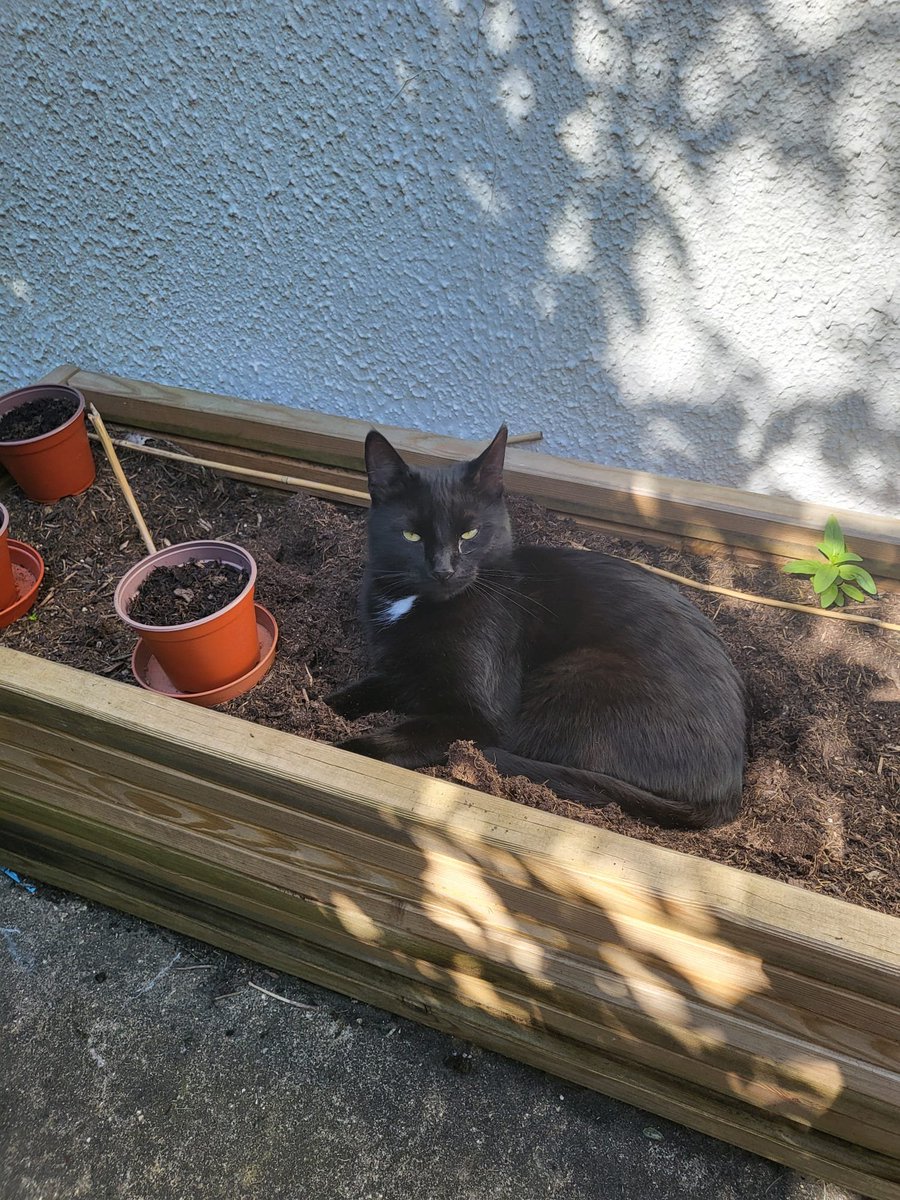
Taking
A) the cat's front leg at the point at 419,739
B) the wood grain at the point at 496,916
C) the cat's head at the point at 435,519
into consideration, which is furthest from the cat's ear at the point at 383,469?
the wood grain at the point at 496,916

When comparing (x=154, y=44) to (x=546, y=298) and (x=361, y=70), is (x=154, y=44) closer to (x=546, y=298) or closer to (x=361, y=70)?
(x=361, y=70)

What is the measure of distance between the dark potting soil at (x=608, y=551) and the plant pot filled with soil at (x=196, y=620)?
0.24ft

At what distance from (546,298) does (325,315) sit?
0.62m

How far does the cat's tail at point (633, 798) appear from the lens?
4.31 feet

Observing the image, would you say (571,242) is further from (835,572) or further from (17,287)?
(17,287)

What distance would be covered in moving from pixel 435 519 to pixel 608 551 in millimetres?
548

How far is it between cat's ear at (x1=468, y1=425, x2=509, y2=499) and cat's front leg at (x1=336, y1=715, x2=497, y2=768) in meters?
0.47

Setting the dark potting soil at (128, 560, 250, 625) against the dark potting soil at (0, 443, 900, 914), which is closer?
the dark potting soil at (0, 443, 900, 914)

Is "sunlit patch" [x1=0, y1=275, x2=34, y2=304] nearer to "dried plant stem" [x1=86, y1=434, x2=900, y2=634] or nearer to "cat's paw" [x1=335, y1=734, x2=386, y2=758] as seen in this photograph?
"dried plant stem" [x1=86, y1=434, x2=900, y2=634]

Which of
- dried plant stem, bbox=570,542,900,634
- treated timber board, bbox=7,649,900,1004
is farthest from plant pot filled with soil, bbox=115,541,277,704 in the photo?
dried plant stem, bbox=570,542,900,634

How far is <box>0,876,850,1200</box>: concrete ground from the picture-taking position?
1312mm

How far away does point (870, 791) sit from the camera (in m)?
1.38

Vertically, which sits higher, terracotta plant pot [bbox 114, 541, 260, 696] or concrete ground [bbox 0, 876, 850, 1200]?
terracotta plant pot [bbox 114, 541, 260, 696]

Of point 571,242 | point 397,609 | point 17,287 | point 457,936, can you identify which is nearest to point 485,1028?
point 457,936
